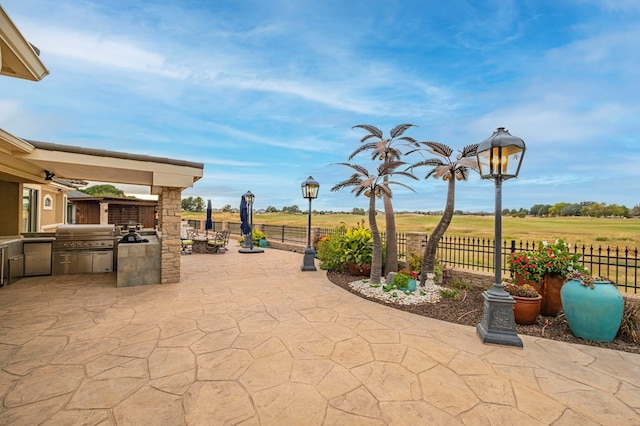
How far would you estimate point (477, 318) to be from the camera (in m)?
4.47

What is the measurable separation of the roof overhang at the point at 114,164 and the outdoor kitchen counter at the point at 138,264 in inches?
62.0

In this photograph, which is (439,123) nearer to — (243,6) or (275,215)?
(243,6)

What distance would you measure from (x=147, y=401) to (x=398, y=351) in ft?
8.90

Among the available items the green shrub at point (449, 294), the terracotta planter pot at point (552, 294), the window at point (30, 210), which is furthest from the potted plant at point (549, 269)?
the window at point (30, 210)

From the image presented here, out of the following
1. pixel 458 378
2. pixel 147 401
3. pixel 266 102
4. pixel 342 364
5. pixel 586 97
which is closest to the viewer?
pixel 147 401

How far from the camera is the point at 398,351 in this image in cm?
327

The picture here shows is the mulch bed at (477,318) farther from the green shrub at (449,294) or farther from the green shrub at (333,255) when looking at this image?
the green shrub at (333,255)

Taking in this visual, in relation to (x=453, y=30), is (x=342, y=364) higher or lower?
lower

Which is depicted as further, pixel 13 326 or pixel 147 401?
pixel 13 326

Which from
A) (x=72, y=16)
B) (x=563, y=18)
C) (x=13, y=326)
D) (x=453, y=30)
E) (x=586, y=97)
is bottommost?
(x=13, y=326)

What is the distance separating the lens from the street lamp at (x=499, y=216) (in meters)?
3.62

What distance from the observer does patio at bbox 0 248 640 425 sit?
2.17 meters

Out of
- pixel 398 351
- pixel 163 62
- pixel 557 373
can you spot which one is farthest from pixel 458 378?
pixel 163 62

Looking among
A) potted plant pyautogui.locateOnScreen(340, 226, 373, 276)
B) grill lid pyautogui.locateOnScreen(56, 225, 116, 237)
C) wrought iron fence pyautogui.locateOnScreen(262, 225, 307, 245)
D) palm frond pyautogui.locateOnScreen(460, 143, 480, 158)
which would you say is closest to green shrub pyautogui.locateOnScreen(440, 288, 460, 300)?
potted plant pyautogui.locateOnScreen(340, 226, 373, 276)
